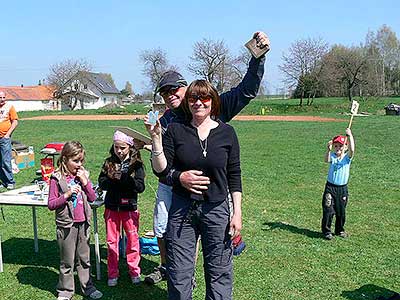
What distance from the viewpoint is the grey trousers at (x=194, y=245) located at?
2.98 meters

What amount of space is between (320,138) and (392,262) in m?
14.4

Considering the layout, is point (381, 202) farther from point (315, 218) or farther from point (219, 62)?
point (219, 62)

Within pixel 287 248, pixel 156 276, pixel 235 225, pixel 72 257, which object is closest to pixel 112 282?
pixel 156 276

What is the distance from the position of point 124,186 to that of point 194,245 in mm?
1481

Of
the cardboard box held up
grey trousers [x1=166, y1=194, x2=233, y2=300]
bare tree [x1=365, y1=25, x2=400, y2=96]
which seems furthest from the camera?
bare tree [x1=365, y1=25, x2=400, y2=96]

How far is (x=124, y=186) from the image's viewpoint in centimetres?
434

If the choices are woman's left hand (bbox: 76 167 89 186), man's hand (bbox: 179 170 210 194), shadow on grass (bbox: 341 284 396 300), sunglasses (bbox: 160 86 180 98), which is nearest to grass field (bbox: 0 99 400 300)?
shadow on grass (bbox: 341 284 396 300)

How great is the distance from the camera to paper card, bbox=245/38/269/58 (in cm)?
311

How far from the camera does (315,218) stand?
267 inches

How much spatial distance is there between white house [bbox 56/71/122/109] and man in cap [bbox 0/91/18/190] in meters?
62.0

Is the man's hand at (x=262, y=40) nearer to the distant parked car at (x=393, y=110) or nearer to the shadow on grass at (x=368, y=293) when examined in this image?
the shadow on grass at (x=368, y=293)

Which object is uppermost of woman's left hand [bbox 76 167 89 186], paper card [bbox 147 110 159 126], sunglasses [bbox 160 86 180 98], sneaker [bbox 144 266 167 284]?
sunglasses [bbox 160 86 180 98]

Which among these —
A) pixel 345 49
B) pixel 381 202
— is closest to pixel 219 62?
pixel 345 49

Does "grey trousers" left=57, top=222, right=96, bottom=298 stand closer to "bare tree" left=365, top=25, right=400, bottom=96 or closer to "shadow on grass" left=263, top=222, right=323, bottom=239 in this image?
"shadow on grass" left=263, top=222, right=323, bottom=239
